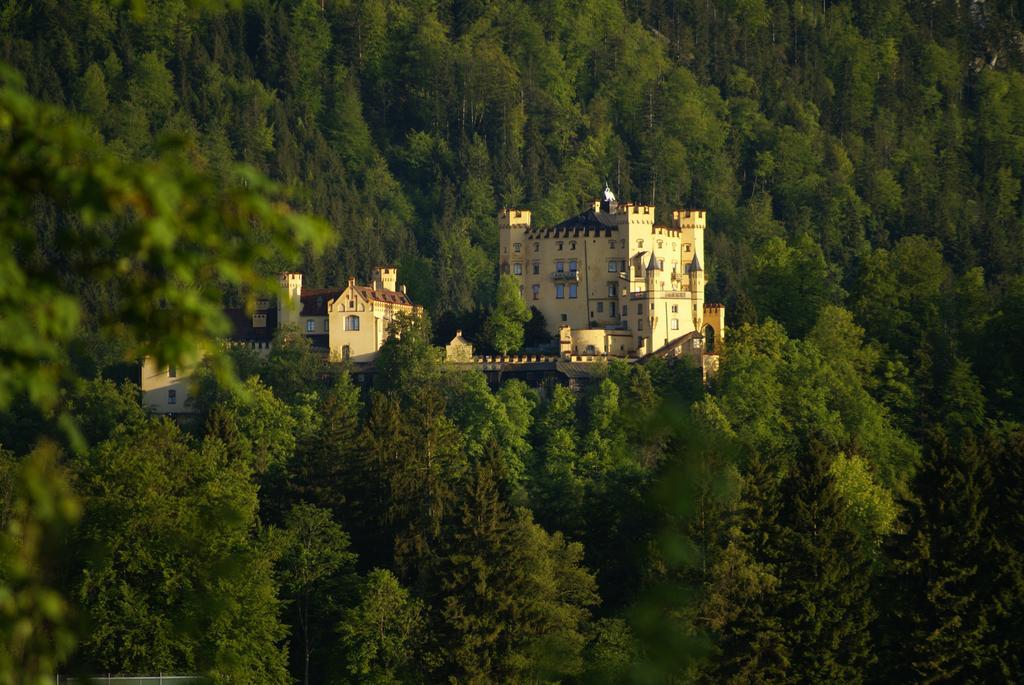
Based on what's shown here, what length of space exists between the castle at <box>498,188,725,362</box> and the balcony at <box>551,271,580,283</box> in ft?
0.15

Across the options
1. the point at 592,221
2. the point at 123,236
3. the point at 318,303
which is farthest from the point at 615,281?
the point at 123,236

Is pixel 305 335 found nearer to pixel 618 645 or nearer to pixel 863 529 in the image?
pixel 863 529

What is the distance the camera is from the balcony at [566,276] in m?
112

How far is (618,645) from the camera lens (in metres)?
66.6

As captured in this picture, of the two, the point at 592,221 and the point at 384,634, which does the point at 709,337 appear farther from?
the point at 384,634

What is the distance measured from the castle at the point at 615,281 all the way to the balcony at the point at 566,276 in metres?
0.05

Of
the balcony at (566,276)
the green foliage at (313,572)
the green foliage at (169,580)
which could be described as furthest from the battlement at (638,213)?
the green foliage at (169,580)

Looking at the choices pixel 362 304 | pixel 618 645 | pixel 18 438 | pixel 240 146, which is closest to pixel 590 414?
pixel 362 304

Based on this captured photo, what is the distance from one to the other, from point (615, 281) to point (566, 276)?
2.68 metres

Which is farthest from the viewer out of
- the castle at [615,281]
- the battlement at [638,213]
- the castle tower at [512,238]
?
the castle tower at [512,238]

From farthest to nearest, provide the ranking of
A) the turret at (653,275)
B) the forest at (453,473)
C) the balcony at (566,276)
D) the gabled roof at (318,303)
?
the balcony at (566,276) < the gabled roof at (318,303) < the turret at (653,275) < the forest at (453,473)

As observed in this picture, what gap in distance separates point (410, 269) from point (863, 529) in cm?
6771

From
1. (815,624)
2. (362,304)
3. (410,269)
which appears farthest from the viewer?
(410,269)

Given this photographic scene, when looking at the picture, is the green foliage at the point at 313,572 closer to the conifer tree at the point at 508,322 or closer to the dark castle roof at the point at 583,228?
the conifer tree at the point at 508,322
